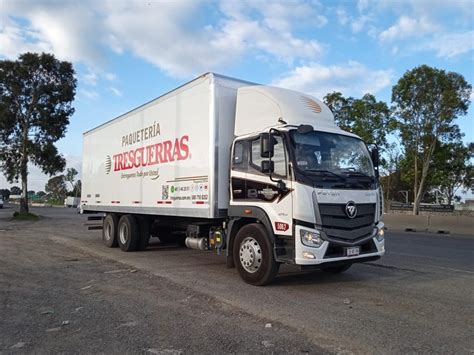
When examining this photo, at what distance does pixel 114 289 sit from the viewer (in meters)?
7.27

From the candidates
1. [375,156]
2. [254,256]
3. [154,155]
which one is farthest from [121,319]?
[154,155]

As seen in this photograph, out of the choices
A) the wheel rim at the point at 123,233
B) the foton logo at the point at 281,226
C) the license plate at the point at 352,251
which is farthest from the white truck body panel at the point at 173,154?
the license plate at the point at 352,251

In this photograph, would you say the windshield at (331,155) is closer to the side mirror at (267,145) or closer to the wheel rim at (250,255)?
the side mirror at (267,145)

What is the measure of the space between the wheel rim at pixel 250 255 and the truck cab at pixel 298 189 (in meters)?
0.02

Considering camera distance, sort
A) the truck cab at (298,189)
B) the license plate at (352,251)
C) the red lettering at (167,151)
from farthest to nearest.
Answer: the red lettering at (167,151), the license plate at (352,251), the truck cab at (298,189)

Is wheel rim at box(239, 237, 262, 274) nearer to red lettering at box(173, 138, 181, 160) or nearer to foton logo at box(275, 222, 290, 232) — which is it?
foton logo at box(275, 222, 290, 232)

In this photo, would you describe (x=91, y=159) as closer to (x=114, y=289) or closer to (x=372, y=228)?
(x=114, y=289)

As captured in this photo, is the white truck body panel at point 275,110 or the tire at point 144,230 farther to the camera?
the tire at point 144,230

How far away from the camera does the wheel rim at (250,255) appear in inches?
291

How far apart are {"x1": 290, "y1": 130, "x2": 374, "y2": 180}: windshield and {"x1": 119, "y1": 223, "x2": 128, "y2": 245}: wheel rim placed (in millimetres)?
6730

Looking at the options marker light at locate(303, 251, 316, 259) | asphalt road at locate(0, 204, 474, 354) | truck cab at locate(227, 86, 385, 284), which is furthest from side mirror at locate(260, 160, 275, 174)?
asphalt road at locate(0, 204, 474, 354)

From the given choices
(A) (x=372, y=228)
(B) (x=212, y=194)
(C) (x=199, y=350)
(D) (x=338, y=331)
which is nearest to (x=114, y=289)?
(B) (x=212, y=194)

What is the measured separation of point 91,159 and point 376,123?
20.8 metres

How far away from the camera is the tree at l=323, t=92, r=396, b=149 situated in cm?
2912
